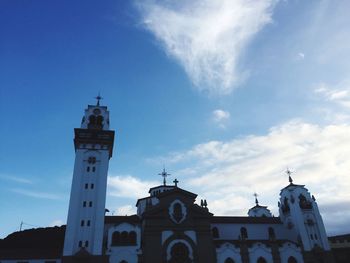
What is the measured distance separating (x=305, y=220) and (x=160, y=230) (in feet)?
85.3

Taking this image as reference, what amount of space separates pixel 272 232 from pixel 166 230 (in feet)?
70.6

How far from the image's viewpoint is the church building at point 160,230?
3838cm

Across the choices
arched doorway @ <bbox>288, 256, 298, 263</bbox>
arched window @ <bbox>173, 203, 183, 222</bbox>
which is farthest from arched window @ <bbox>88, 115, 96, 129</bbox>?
arched doorway @ <bbox>288, 256, 298, 263</bbox>

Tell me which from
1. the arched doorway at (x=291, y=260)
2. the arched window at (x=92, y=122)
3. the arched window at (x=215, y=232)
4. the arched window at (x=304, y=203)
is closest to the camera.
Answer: the arched doorway at (x=291, y=260)

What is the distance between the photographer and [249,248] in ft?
144

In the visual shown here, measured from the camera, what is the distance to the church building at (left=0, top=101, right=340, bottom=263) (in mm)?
38375

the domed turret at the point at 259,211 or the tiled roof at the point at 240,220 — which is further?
the domed turret at the point at 259,211

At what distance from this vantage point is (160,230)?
136ft

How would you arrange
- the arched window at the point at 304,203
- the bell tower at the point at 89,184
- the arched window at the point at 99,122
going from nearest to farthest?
the bell tower at the point at 89,184 < the arched window at the point at 99,122 < the arched window at the point at 304,203

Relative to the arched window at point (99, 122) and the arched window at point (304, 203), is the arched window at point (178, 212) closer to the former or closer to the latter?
the arched window at point (99, 122)

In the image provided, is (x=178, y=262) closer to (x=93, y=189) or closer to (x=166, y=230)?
(x=166, y=230)

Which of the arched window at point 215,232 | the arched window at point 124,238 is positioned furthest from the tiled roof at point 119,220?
the arched window at point 215,232

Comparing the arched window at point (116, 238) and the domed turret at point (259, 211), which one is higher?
the domed turret at point (259, 211)

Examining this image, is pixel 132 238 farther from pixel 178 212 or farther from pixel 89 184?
pixel 89 184
